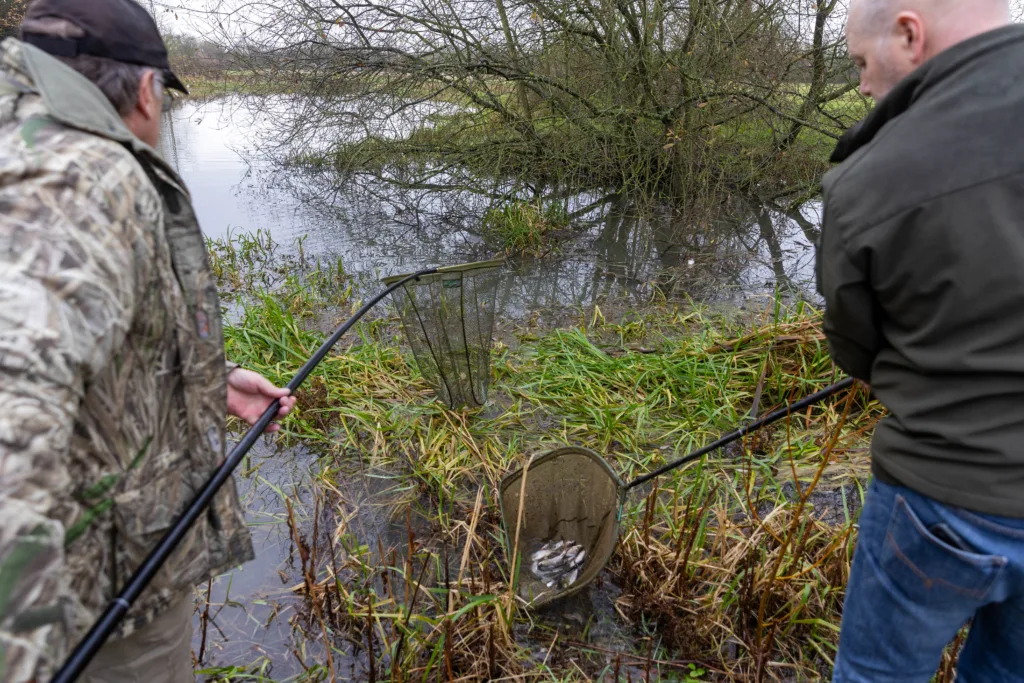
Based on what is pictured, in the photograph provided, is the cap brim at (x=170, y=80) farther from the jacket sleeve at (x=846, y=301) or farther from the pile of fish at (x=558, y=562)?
the pile of fish at (x=558, y=562)

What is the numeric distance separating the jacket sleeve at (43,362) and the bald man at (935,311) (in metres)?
1.15

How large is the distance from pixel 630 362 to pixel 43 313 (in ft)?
12.0

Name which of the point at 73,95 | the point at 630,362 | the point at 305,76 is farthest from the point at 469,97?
the point at 73,95

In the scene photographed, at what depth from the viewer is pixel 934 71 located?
1.07 m

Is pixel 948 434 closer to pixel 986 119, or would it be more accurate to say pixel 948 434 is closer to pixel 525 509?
pixel 986 119

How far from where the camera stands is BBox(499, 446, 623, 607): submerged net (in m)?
2.56

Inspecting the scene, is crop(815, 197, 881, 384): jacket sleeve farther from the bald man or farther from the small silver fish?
the small silver fish

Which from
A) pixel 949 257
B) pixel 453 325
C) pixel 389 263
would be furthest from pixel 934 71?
pixel 389 263

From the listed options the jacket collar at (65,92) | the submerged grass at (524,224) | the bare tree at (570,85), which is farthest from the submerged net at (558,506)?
the bare tree at (570,85)

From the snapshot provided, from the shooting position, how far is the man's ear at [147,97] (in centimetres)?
115

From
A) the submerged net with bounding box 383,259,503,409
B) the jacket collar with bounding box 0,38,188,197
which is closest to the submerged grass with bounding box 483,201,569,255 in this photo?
the submerged net with bounding box 383,259,503,409

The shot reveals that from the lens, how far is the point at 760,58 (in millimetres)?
6809

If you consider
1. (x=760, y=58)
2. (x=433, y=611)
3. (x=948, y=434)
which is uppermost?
(x=760, y=58)

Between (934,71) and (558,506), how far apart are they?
2.12m
